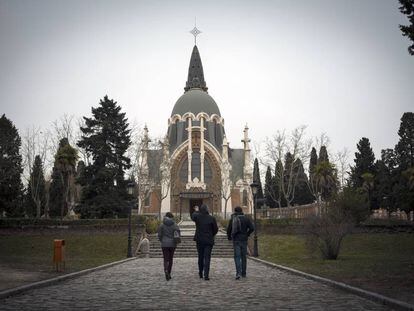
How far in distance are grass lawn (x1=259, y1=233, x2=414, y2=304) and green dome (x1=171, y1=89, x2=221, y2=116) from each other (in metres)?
39.0

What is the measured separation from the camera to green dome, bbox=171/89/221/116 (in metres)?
66.8

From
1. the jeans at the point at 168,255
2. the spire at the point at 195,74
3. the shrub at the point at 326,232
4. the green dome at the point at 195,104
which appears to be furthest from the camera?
the spire at the point at 195,74

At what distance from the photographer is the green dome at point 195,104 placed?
66.8 metres

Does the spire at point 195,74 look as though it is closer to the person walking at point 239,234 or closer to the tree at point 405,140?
the tree at point 405,140

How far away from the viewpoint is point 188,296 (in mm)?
8320

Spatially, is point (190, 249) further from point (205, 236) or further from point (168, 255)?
point (205, 236)

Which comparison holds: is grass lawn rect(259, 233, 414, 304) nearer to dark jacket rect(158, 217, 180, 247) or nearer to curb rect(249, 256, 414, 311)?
curb rect(249, 256, 414, 311)

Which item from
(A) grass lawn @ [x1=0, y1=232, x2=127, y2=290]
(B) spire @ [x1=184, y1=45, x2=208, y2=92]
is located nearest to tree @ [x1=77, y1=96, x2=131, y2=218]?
(A) grass lawn @ [x1=0, y1=232, x2=127, y2=290]

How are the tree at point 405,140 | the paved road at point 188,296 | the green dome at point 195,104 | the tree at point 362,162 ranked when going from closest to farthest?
the paved road at point 188,296 < the tree at point 405,140 < the tree at point 362,162 < the green dome at point 195,104

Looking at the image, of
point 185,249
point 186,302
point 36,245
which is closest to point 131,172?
point 36,245

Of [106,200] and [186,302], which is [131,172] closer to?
[106,200]

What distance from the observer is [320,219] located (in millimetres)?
18391

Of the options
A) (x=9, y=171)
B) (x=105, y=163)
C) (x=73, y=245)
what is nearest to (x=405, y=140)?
Result: (x=105, y=163)

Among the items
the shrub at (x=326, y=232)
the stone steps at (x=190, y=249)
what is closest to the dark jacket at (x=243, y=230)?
the shrub at (x=326, y=232)
